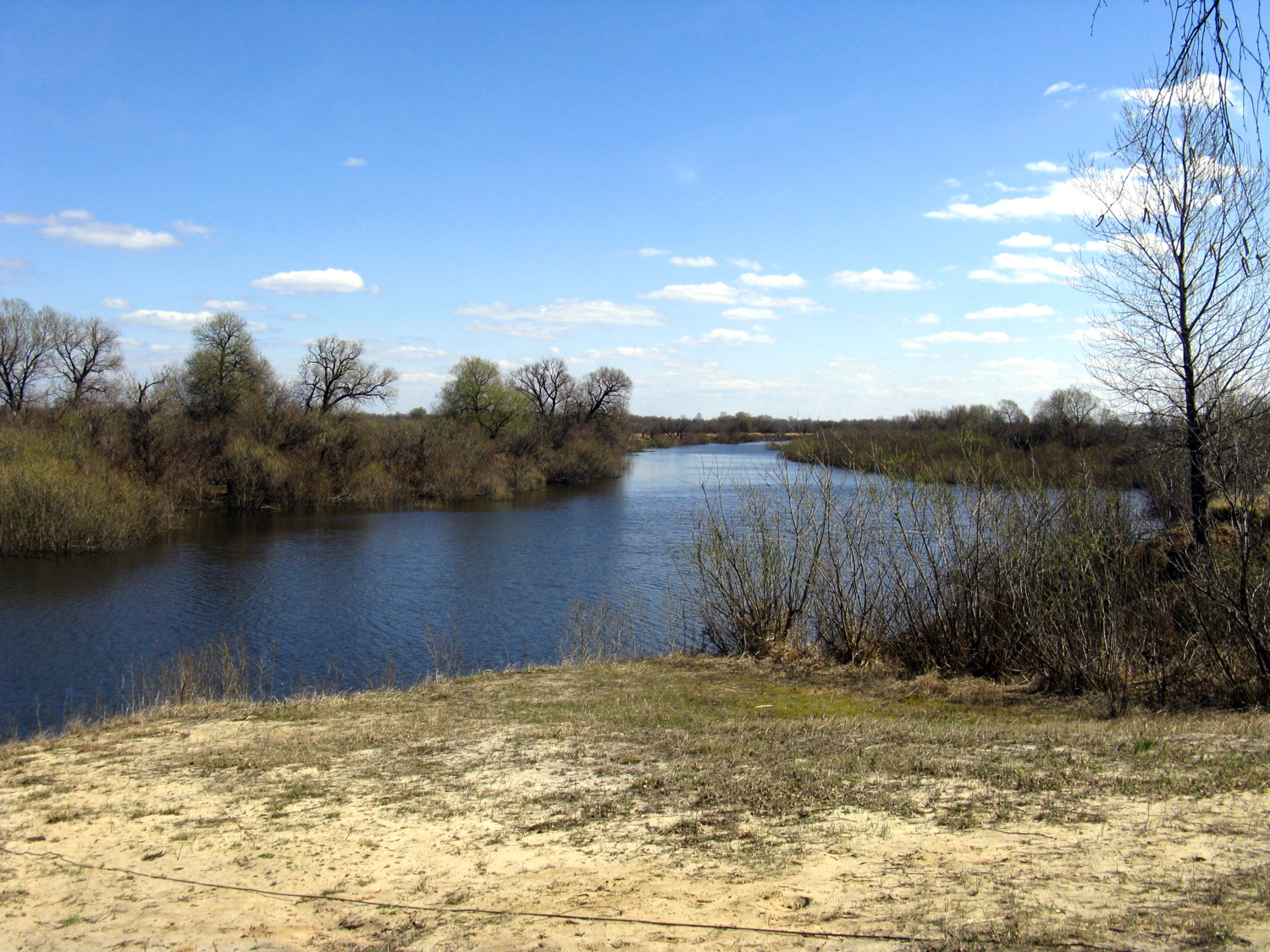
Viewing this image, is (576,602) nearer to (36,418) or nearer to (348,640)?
(348,640)

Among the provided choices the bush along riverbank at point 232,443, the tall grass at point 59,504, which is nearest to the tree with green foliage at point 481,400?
the bush along riverbank at point 232,443

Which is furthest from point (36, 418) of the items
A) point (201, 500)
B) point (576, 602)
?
point (576, 602)

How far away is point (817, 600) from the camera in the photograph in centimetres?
1385

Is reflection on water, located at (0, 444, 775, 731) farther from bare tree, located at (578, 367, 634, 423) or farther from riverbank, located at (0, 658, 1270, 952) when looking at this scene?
bare tree, located at (578, 367, 634, 423)

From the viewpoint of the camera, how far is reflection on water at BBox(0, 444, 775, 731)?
15.9 m

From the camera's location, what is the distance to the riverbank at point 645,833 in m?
4.11

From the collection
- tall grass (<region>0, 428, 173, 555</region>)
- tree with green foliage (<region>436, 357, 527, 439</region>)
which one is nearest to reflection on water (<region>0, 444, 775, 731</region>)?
tall grass (<region>0, 428, 173, 555</region>)

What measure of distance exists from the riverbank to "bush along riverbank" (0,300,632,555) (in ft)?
80.3

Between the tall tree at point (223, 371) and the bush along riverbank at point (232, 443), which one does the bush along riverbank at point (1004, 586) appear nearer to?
the bush along riverbank at point (232, 443)

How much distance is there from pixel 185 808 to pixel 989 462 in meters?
12.2

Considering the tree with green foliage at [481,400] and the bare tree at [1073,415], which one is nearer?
the bare tree at [1073,415]

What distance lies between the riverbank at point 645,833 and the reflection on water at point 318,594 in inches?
266

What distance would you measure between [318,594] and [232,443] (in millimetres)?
25570

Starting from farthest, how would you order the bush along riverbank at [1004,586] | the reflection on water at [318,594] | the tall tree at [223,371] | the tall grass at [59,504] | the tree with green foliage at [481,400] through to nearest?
the tree with green foliage at [481,400], the tall tree at [223,371], the tall grass at [59,504], the reflection on water at [318,594], the bush along riverbank at [1004,586]
